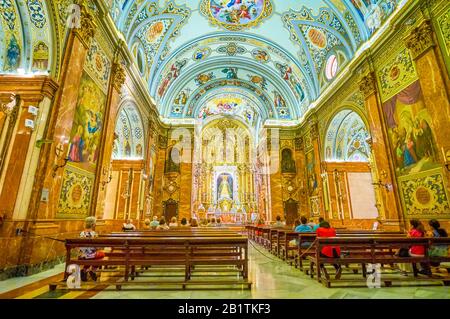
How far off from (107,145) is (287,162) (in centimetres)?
1289

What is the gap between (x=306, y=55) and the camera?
14.0 m

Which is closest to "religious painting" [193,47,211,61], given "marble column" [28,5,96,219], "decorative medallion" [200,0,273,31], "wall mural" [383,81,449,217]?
"decorative medallion" [200,0,273,31]

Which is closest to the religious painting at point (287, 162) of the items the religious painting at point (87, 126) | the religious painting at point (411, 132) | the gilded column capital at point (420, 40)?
the religious painting at point (411, 132)

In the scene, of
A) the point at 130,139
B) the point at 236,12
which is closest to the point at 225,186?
the point at 130,139

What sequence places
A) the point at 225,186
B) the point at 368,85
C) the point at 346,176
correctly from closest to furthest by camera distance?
the point at 368,85 → the point at 346,176 → the point at 225,186

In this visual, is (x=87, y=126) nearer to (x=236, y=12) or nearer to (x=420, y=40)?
(x=420, y=40)

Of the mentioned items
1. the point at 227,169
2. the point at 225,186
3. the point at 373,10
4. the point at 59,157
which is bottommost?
the point at 59,157

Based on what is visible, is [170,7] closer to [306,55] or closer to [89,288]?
[306,55]

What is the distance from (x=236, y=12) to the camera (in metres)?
13.0

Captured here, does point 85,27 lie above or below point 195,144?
below

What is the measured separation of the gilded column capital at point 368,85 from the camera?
9312mm
